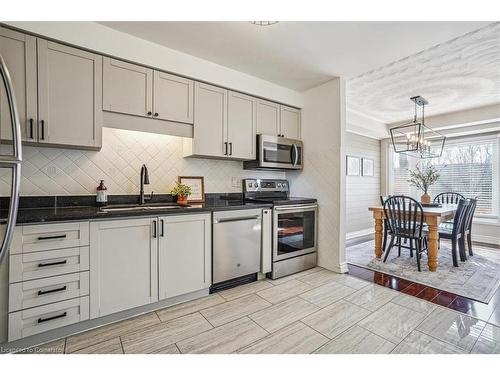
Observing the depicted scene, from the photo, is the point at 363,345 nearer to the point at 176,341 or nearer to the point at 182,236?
the point at 176,341

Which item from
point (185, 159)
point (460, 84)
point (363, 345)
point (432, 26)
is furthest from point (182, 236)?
point (460, 84)

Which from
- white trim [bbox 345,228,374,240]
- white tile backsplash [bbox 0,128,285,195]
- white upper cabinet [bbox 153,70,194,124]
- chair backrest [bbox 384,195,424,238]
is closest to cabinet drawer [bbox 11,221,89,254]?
white tile backsplash [bbox 0,128,285,195]

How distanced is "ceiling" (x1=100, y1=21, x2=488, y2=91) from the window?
3561 millimetres

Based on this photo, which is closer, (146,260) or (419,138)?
(146,260)

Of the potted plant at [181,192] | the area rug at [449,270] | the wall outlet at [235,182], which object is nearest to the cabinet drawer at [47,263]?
the potted plant at [181,192]

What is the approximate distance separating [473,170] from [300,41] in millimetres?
4708

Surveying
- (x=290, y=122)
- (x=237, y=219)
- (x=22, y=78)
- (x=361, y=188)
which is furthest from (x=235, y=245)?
(x=361, y=188)

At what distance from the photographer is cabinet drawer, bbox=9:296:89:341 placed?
1.54 metres

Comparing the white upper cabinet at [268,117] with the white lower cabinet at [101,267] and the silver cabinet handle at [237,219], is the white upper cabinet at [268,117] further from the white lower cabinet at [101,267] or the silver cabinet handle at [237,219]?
the white lower cabinet at [101,267]

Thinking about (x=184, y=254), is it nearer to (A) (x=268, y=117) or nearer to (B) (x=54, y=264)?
(B) (x=54, y=264)

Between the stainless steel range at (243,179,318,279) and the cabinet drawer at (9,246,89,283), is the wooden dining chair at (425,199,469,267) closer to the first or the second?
the stainless steel range at (243,179,318,279)

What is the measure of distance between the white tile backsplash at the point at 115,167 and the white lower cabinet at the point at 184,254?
0.69 metres

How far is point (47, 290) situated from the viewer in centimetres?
163
